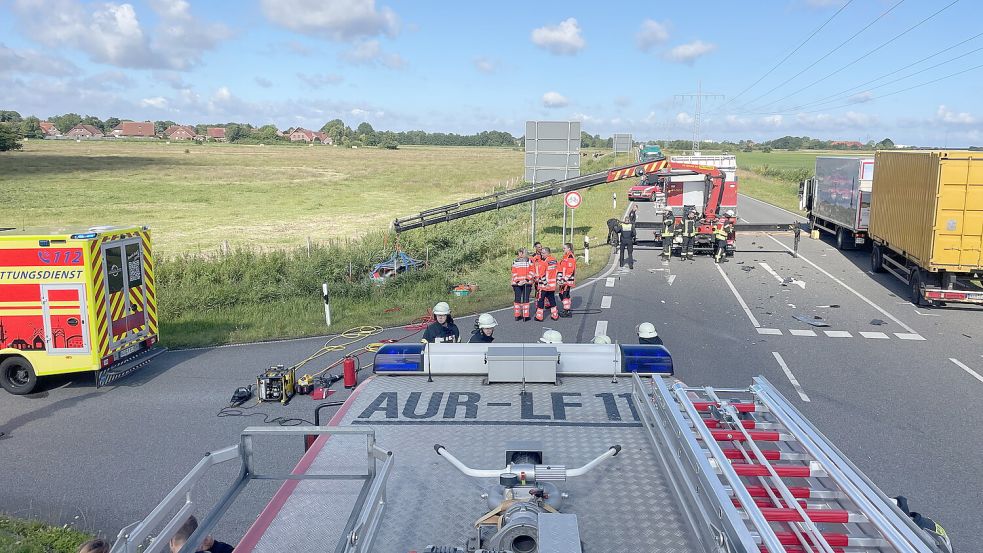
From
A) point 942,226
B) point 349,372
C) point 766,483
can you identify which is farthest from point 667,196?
point 766,483

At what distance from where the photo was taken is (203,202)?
49.2 metres

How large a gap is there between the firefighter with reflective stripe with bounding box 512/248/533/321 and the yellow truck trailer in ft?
29.9

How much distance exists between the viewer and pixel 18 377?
11.6m

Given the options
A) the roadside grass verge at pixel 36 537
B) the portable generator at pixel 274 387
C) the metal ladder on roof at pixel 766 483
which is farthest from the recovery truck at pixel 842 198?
the roadside grass verge at pixel 36 537

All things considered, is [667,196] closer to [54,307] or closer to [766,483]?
[54,307]

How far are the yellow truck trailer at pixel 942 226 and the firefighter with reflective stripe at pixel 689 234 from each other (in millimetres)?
7110

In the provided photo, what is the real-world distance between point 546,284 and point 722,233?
10.7 m

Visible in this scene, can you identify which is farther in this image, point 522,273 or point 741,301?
point 741,301

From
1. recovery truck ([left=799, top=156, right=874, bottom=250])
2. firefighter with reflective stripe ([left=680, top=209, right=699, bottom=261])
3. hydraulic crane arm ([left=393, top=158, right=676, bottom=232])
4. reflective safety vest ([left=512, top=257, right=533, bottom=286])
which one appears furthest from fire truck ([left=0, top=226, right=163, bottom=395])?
recovery truck ([left=799, top=156, right=874, bottom=250])

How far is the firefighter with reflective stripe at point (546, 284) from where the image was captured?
596 inches

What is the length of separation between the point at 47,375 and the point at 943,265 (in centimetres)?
1810

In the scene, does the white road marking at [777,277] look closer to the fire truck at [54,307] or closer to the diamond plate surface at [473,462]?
the diamond plate surface at [473,462]

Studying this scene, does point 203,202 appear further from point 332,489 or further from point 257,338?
point 332,489

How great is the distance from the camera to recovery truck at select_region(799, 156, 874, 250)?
23562mm
